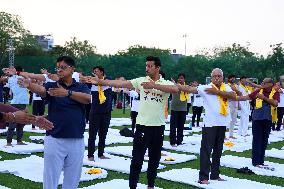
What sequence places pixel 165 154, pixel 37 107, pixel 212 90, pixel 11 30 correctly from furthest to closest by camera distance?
pixel 11 30 → pixel 37 107 → pixel 165 154 → pixel 212 90

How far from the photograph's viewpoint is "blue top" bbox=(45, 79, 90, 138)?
16.8 feet

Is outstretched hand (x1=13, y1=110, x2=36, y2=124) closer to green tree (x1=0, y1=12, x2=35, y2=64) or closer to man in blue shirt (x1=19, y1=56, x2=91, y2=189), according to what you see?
man in blue shirt (x1=19, y1=56, x2=91, y2=189)

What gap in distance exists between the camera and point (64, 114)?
5.15 meters

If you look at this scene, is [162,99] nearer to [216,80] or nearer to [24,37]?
[216,80]

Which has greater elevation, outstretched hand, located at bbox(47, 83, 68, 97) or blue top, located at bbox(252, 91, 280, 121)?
outstretched hand, located at bbox(47, 83, 68, 97)

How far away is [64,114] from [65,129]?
19 centimetres

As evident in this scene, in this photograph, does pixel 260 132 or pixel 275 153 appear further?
pixel 275 153

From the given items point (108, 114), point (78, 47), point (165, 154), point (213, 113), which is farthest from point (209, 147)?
point (78, 47)

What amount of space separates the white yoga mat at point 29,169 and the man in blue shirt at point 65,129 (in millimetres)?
2092

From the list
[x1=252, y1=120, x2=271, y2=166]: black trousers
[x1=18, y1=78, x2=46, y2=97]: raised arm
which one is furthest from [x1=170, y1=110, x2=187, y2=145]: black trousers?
[x1=18, y1=78, x2=46, y2=97]: raised arm

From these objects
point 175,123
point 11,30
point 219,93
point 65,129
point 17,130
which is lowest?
point 17,130

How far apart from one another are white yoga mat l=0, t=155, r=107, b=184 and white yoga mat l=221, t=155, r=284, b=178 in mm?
3153

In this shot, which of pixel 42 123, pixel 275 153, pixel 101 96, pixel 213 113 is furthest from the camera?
pixel 275 153

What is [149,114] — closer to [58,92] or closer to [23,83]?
[58,92]
